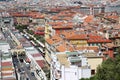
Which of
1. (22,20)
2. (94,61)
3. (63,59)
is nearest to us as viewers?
(63,59)

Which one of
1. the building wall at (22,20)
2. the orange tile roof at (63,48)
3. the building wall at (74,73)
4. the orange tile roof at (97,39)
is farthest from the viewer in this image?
the building wall at (22,20)

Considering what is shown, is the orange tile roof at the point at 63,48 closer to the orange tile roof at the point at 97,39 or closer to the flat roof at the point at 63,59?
the flat roof at the point at 63,59

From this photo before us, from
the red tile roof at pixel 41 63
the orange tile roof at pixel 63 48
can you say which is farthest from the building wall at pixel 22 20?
the orange tile roof at pixel 63 48

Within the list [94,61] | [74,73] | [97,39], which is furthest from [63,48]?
[97,39]

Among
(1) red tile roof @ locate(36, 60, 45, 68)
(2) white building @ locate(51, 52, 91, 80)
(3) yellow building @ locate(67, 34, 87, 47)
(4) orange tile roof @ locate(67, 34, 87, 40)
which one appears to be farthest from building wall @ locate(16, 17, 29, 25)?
(2) white building @ locate(51, 52, 91, 80)

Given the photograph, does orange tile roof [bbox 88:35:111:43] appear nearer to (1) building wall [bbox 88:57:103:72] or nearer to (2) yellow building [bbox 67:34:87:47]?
(2) yellow building [bbox 67:34:87:47]

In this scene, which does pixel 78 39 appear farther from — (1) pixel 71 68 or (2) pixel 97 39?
(1) pixel 71 68

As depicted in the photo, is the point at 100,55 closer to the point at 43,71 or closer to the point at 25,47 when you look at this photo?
the point at 43,71

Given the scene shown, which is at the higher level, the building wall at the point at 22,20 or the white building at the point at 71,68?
the white building at the point at 71,68

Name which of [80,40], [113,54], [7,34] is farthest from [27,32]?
[113,54]
